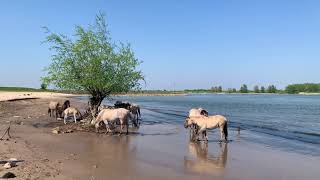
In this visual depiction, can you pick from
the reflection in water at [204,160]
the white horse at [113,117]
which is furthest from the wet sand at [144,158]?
the white horse at [113,117]

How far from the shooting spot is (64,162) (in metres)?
14.2

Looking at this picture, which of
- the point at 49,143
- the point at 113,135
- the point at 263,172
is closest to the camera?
the point at 263,172

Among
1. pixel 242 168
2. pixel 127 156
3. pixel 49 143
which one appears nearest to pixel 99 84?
pixel 49 143

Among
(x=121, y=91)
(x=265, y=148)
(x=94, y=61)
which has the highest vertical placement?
(x=94, y=61)

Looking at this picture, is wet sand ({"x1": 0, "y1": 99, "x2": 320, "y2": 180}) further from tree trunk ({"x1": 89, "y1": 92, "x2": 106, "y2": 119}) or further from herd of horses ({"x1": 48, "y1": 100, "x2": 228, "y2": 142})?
tree trunk ({"x1": 89, "y1": 92, "x2": 106, "y2": 119})

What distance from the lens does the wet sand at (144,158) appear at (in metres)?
12.9

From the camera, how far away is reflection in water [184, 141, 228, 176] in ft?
45.4

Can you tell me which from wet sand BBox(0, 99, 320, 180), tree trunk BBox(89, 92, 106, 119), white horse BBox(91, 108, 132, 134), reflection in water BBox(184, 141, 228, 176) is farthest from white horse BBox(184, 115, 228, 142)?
tree trunk BBox(89, 92, 106, 119)

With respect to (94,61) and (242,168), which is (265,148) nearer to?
(242,168)

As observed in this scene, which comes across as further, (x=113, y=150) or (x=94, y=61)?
(x=94, y=61)

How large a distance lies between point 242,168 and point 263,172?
2.65ft

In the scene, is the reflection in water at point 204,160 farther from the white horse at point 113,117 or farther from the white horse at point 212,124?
the white horse at point 113,117

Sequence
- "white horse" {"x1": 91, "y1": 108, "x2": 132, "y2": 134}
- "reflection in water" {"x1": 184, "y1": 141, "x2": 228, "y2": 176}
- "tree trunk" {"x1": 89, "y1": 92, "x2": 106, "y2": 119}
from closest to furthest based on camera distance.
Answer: "reflection in water" {"x1": 184, "y1": 141, "x2": 228, "y2": 176}, "white horse" {"x1": 91, "y1": 108, "x2": 132, "y2": 134}, "tree trunk" {"x1": 89, "y1": 92, "x2": 106, "y2": 119}

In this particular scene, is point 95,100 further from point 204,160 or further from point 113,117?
point 204,160
